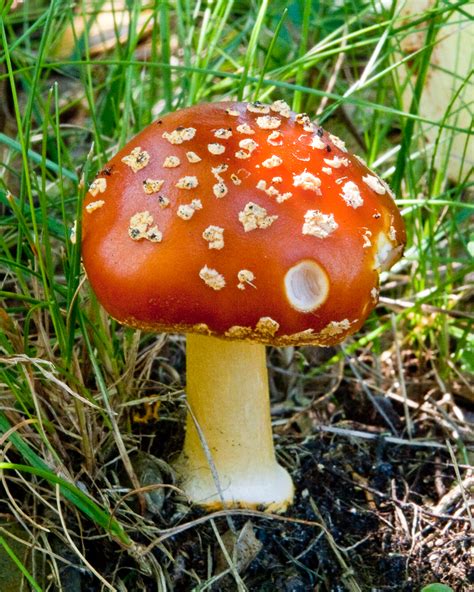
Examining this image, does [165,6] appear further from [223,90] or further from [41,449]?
[41,449]

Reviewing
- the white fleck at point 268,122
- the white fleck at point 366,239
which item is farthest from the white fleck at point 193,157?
the white fleck at point 366,239

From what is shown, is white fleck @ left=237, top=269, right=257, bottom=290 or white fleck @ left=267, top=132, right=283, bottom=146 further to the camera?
white fleck @ left=267, top=132, right=283, bottom=146

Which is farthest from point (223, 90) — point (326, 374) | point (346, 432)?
point (346, 432)

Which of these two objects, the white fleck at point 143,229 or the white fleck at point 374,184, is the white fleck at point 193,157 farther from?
the white fleck at point 374,184

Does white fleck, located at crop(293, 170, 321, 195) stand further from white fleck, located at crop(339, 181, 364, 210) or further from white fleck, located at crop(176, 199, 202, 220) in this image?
white fleck, located at crop(176, 199, 202, 220)

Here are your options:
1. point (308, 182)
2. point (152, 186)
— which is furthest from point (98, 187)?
point (308, 182)

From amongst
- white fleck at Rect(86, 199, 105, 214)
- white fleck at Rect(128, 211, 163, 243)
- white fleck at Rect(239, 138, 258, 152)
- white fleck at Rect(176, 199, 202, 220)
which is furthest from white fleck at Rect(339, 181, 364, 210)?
white fleck at Rect(86, 199, 105, 214)
